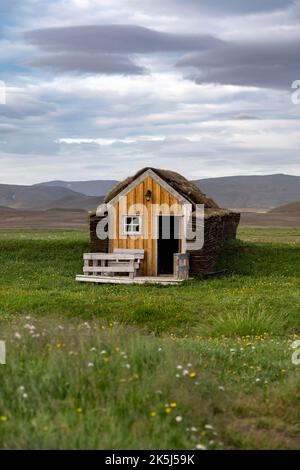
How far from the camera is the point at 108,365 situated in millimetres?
9219

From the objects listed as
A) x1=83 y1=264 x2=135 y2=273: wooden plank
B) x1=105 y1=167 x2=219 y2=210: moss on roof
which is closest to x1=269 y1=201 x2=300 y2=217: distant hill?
x1=105 y1=167 x2=219 y2=210: moss on roof

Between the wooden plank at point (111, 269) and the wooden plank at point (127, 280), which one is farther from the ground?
the wooden plank at point (111, 269)

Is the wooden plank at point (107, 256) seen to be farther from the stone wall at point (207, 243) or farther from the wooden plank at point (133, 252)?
the stone wall at point (207, 243)

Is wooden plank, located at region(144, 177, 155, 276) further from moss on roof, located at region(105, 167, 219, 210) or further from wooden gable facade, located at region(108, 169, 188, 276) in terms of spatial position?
moss on roof, located at region(105, 167, 219, 210)

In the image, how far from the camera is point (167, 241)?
107 ft

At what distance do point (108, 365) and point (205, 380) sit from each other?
1.45 meters

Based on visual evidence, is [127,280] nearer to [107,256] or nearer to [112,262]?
[112,262]

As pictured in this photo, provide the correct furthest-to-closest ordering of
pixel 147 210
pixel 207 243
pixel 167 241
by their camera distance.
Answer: pixel 167 241, pixel 147 210, pixel 207 243

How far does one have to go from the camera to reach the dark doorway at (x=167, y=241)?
29578 mm

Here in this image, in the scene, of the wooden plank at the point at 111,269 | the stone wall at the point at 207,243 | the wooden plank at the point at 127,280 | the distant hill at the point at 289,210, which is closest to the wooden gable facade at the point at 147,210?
the stone wall at the point at 207,243

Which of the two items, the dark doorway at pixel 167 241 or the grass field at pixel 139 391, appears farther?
the dark doorway at pixel 167 241

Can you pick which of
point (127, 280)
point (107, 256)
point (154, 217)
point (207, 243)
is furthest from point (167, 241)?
point (127, 280)

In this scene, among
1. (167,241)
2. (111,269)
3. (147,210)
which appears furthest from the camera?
(167,241)
